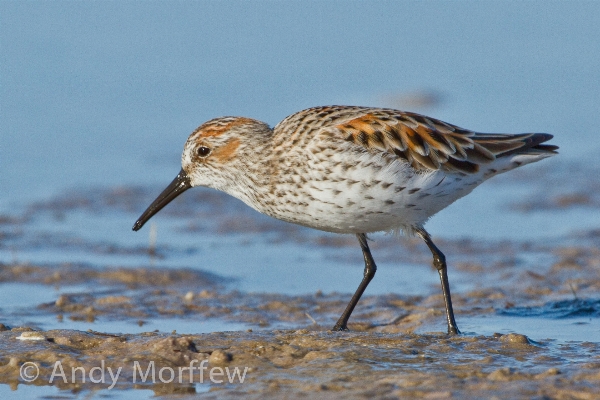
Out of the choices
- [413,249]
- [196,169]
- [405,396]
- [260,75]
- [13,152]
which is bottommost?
[405,396]

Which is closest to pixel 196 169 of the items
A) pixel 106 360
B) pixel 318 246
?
pixel 106 360

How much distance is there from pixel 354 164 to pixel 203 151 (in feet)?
5.40

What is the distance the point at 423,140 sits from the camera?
26.9ft

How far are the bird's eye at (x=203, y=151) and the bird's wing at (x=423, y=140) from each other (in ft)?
4.03

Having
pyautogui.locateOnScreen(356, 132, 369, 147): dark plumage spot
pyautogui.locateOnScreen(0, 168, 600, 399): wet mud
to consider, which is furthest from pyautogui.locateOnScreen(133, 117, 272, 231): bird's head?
pyautogui.locateOnScreen(0, 168, 600, 399): wet mud

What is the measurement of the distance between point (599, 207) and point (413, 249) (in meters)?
3.07

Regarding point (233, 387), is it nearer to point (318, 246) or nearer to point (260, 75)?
point (318, 246)

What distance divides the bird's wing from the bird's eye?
123cm

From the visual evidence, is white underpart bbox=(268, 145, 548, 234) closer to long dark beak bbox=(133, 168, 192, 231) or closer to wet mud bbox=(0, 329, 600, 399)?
wet mud bbox=(0, 329, 600, 399)

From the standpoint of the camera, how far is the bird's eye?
8.73 meters

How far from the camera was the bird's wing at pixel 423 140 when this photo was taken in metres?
7.98

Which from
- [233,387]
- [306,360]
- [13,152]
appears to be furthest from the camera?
[13,152]

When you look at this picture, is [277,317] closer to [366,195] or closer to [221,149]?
[221,149]

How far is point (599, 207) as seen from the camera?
13.3m
